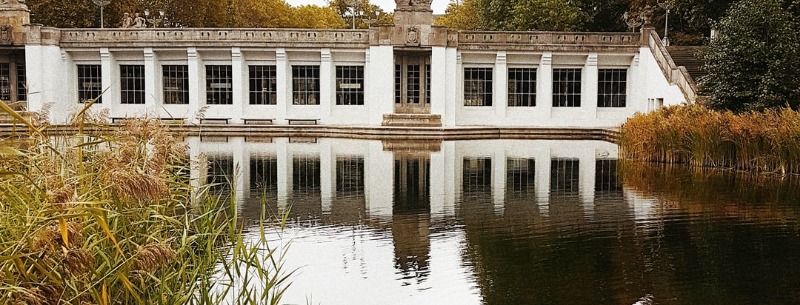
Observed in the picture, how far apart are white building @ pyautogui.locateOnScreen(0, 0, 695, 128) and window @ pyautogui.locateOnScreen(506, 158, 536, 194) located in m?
14.0

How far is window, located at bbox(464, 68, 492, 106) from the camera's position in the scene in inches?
1403

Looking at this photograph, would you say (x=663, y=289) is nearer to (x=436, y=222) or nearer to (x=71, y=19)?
(x=436, y=222)

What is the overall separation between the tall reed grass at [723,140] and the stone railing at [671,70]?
8.24 metres

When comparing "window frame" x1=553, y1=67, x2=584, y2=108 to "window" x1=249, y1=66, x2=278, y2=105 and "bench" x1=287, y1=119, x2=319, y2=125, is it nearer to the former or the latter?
"bench" x1=287, y1=119, x2=319, y2=125

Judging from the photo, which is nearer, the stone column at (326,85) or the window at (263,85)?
the stone column at (326,85)

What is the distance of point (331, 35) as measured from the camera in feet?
113

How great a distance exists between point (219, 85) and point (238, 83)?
1.13 m

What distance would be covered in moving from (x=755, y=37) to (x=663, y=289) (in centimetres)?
1660

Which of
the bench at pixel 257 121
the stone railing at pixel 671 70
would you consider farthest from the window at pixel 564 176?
the bench at pixel 257 121

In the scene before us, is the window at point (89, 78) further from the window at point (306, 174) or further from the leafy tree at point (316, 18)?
the leafy tree at point (316, 18)

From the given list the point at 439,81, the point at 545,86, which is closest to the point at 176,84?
the point at 439,81

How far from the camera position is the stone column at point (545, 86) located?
35.0 m

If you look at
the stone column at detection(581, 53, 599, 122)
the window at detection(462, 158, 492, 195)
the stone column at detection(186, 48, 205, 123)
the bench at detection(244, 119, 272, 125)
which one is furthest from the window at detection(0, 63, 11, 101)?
the window at detection(462, 158, 492, 195)

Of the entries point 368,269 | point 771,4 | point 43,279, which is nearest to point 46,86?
point 771,4
